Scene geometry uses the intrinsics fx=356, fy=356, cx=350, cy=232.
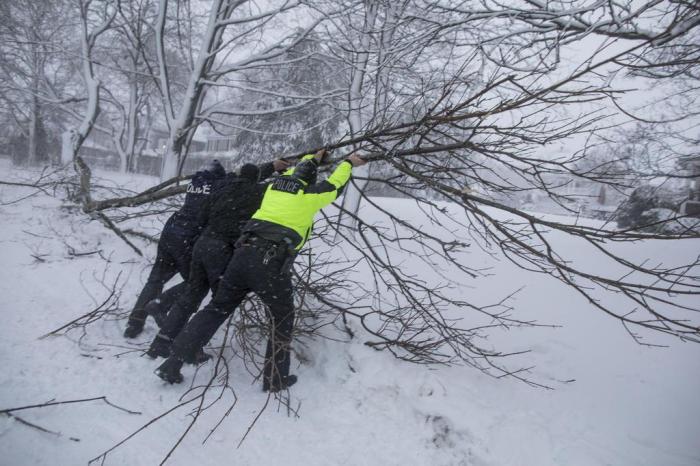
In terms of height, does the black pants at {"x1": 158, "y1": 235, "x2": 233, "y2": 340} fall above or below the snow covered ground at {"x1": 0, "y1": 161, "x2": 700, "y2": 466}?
above

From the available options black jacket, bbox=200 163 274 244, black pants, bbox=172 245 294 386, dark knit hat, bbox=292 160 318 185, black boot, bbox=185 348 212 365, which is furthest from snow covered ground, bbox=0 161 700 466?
dark knit hat, bbox=292 160 318 185

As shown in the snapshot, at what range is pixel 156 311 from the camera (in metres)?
3.57

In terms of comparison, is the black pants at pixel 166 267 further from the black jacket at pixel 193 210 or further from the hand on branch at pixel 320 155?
the hand on branch at pixel 320 155

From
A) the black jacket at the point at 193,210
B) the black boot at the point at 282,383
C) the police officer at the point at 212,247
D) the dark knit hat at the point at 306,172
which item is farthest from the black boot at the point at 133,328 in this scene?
the dark knit hat at the point at 306,172

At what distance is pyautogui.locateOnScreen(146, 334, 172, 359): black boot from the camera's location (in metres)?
3.07

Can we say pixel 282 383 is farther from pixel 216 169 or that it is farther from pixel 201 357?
pixel 216 169

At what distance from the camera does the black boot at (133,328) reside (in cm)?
340

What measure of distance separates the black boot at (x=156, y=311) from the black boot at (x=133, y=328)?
124 millimetres

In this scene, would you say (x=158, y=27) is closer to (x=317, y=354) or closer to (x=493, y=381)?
(x=317, y=354)

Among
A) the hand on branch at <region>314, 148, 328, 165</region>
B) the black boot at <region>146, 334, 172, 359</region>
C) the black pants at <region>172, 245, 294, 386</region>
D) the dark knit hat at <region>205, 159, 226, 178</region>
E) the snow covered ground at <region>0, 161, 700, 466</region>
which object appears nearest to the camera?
the snow covered ground at <region>0, 161, 700, 466</region>

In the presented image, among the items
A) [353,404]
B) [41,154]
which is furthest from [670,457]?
[41,154]

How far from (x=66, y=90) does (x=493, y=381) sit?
82.4 ft

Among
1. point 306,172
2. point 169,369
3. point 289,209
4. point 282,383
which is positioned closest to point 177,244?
point 169,369

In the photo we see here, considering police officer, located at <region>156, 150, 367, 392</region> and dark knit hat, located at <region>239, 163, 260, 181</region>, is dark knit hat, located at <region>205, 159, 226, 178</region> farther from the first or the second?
police officer, located at <region>156, 150, 367, 392</region>
